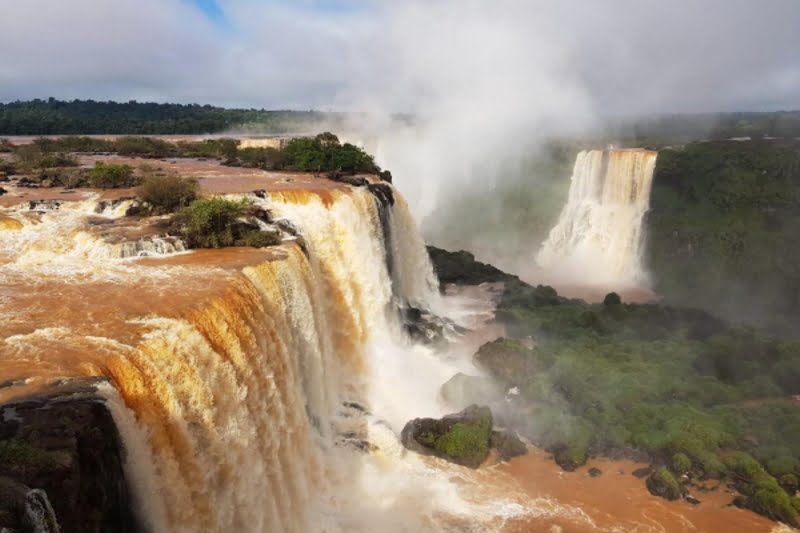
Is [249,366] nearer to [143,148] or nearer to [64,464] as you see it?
[64,464]

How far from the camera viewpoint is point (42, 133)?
61.6m

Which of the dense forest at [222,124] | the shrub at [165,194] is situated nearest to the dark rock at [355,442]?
the shrub at [165,194]

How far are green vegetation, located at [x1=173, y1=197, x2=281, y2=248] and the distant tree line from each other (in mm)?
56988

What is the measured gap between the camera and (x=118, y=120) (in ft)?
252

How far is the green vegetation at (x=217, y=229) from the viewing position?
15.8 metres

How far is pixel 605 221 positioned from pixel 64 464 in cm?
3629

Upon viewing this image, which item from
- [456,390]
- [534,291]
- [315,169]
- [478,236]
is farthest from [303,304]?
[478,236]

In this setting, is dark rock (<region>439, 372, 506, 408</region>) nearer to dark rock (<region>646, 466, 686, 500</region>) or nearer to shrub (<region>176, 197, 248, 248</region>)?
dark rock (<region>646, 466, 686, 500</region>)

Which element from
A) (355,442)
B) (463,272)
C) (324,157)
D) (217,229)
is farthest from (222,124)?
(355,442)

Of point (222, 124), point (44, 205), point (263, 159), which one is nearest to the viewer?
point (44, 205)

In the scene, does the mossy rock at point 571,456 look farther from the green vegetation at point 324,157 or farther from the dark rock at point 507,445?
the green vegetation at point 324,157

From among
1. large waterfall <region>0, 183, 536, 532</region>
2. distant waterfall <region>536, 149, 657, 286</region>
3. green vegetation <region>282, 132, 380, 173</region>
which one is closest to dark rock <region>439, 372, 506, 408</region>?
large waterfall <region>0, 183, 536, 532</region>

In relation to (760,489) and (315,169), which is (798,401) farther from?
(315,169)

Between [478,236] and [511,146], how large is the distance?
31.5ft
